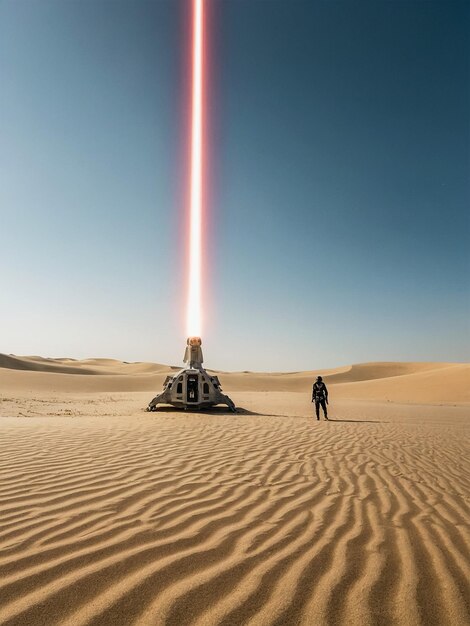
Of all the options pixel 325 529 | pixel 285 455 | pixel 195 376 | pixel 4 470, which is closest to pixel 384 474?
pixel 285 455

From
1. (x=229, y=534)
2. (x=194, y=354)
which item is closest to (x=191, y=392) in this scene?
(x=194, y=354)

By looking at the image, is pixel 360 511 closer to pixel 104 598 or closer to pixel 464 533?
pixel 464 533

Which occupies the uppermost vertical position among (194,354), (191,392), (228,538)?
(194,354)

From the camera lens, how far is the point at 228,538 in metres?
3.71

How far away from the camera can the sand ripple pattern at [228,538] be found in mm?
2604

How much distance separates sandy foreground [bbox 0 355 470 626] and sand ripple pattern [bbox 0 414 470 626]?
1 cm

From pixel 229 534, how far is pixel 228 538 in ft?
0.35

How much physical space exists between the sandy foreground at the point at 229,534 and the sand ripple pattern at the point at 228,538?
14 millimetres

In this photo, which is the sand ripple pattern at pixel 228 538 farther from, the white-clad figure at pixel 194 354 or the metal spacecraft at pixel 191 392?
the white-clad figure at pixel 194 354

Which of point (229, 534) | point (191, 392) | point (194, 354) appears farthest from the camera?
point (194, 354)

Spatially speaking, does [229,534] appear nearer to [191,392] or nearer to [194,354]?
[191,392]

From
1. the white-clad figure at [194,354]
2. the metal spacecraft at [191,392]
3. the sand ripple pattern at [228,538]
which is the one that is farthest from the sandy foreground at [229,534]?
the white-clad figure at [194,354]

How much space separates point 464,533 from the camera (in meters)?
4.16

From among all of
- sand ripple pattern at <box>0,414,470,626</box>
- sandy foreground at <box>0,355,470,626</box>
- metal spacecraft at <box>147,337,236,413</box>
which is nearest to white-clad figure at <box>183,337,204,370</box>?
metal spacecraft at <box>147,337,236,413</box>
